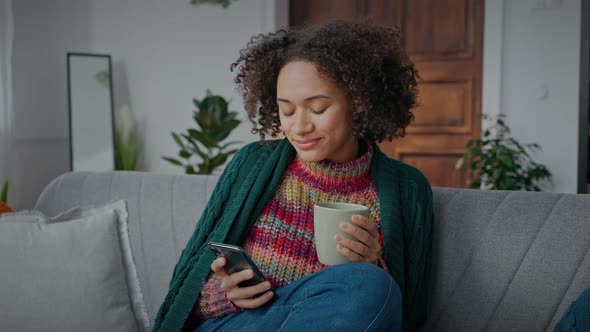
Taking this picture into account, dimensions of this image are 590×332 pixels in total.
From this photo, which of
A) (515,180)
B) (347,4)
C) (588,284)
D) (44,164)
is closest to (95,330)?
(588,284)

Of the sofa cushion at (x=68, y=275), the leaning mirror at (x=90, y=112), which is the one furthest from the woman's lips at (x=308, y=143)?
the leaning mirror at (x=90, y=112)

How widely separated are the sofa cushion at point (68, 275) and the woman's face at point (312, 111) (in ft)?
1.88

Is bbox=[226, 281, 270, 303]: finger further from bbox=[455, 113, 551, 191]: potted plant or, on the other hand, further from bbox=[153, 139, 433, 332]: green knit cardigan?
bbox=[455, 113, 551, 191]: potted plant

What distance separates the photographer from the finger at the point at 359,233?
1112 mm

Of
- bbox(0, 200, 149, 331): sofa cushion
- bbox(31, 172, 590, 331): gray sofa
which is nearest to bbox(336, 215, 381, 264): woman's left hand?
bbox(31, 172, 590, 331): gray sofa

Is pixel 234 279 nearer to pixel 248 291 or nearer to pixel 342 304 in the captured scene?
pixel 248 291

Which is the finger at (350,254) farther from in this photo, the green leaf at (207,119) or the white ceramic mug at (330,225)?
the green leaf at (207,119)

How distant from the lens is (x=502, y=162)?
3580 millimetres

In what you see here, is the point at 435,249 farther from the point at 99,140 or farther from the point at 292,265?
the point at 99,140

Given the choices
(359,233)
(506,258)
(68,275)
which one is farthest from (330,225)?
(68,275)

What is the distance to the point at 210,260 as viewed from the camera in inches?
55.1

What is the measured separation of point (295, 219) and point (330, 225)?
0.33 metres

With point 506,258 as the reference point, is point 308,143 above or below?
above

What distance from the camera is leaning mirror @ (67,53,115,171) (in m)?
4.35
